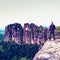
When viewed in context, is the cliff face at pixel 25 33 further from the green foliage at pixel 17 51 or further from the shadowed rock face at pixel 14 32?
the green foliage at pixel 17 51

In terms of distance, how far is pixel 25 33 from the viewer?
9875 centimetres

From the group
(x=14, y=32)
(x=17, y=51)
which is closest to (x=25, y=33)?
(x=14, y=32)

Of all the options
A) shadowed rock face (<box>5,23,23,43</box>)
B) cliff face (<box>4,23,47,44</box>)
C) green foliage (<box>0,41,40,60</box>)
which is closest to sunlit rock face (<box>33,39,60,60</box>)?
green foliage (<box>0,41,40,60</box>)

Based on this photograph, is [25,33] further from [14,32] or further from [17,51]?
[17,51]

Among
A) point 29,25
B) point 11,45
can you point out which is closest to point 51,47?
point 11,45

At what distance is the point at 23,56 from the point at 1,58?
4.89 meters

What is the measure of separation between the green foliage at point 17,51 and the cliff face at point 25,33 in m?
5.44

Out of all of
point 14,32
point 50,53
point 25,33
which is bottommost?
point 50,53

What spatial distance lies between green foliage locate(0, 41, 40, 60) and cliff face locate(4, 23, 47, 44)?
5.44 metres

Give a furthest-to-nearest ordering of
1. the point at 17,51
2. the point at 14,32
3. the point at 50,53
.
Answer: the point at 14,32
the point at 17,51
the point at 50,53

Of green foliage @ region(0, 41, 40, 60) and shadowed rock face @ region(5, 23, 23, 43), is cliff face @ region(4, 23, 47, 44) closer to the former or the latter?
shadowed rock face @ region(5, 23, 23, 43)

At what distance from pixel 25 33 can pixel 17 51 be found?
12.7 m

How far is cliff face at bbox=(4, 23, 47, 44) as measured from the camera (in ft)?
312

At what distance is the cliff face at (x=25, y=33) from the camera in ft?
312
